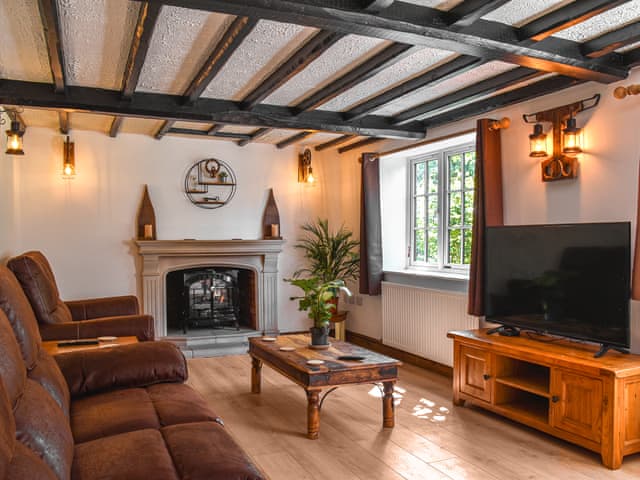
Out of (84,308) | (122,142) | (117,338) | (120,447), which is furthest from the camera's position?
(122,142)

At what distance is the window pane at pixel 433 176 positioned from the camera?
5.51m

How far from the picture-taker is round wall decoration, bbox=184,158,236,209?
245 inches

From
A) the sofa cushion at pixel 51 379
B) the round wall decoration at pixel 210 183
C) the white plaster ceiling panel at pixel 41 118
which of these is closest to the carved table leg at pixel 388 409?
the sofa cushion at pixel 51 379

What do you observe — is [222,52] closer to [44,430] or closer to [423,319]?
[44,430]

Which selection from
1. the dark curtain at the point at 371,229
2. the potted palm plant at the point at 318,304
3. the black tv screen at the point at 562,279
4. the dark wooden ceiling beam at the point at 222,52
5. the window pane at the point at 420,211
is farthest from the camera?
the dark curtain at the point at 371,229

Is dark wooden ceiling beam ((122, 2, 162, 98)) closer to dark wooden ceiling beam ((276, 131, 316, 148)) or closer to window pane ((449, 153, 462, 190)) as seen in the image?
dark wooden ceiling beam ((276, 131, 316, 148))

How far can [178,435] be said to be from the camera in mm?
2092

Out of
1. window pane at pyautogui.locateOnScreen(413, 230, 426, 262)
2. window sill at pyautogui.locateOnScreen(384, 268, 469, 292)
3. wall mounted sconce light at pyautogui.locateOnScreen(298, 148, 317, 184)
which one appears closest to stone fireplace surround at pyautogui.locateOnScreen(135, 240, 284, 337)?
wall mounted sconce light at pyautogui.locateOnScreen(298, 148, 317, 184)

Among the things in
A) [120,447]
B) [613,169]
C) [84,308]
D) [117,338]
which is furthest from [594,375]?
[84,308]

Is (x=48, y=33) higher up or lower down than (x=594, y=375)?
higher up

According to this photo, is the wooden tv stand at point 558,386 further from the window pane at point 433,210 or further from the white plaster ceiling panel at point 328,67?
the white plaster ceiling panel at point 328,67

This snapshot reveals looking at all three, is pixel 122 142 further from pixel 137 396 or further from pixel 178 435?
pixel 178 435

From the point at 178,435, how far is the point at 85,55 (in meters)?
2.45

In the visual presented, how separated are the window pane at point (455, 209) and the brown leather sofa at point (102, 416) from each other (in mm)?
3087
